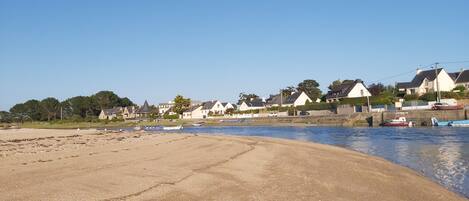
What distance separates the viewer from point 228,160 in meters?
19.7

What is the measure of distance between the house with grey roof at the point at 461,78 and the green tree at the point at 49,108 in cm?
15307

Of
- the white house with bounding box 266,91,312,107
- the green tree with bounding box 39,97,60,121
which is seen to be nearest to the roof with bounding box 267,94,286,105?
the white house with bounding box 266,91,312,107

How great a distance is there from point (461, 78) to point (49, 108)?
157 meters

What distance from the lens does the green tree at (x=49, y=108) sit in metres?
188

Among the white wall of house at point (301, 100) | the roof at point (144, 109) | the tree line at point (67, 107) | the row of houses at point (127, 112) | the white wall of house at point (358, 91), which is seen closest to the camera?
the white wall of house at point (358, 91)

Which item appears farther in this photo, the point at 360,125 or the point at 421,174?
the point at 360,125

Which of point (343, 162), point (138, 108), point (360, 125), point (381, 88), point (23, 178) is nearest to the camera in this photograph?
point (23, 178)

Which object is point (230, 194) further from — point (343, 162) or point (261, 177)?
point (343, 162)

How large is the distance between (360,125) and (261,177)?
60320mm

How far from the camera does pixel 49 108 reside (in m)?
188

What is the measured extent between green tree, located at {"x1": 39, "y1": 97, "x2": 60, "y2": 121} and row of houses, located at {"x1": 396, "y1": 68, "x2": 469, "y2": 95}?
145 meters

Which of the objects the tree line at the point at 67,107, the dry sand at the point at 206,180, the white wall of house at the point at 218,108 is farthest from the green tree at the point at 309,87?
the dry sand at the point at 206,180

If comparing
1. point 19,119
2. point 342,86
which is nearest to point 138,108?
point 19,119

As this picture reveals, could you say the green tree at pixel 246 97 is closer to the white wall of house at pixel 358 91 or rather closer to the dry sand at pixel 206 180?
the white wall of house at pixel 358 91
